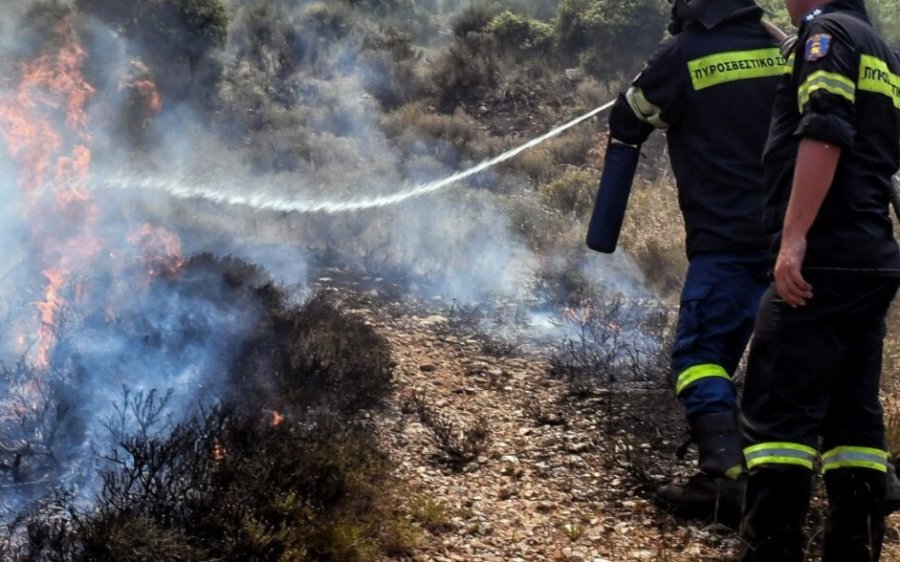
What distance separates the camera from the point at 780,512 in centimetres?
248

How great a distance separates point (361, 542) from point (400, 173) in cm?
791

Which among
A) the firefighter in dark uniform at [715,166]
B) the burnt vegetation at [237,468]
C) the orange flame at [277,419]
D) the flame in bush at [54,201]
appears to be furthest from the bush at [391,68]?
the firefighter in dark uniform at [715,166]

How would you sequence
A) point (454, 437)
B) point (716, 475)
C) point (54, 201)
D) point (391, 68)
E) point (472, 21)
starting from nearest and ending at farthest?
point (716, 475)
point (454, 437)
point (54, 201)
point (391, 68)
point (472, 21)

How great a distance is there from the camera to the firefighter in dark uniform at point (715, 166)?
3348mm

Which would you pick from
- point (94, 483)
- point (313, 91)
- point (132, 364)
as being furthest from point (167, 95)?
point (94, 483)

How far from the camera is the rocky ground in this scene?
3270 mm

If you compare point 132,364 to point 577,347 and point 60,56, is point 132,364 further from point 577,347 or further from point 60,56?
point 60,56

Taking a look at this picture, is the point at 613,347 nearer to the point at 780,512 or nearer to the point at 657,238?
the point at 657,238

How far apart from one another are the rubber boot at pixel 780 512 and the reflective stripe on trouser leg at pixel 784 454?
2 centimetres

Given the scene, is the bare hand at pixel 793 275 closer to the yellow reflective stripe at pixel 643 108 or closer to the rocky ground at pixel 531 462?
the rocky ground at pixel 531 462

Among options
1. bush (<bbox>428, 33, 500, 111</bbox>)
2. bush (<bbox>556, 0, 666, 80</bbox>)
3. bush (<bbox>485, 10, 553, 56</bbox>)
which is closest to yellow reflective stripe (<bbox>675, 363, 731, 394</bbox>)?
bush (<bbox>428, 33, 500, 111</bbox>)

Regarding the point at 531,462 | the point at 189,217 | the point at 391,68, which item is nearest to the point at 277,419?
the point at 531,462

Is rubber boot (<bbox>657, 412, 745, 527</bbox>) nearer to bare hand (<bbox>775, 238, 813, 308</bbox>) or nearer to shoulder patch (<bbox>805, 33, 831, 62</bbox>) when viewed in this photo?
bare hand (<bbox>775, 238, 813, 308</bbox>)

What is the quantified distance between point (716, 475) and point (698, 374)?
410mm
